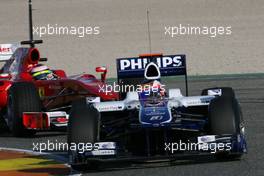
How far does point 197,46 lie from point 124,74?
17906 millimetres

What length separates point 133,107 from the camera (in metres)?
11.8

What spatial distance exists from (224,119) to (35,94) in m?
4.62

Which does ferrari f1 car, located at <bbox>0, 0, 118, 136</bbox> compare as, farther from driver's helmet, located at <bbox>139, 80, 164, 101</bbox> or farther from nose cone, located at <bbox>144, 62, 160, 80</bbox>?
driver's helmet, located at <bbox>139, 80, 164, 101</bbox>

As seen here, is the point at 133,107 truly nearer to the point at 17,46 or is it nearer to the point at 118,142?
the point at 118,142

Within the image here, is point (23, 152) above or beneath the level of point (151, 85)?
beneath

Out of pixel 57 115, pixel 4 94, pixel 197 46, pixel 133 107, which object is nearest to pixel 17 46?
pixel 4 94

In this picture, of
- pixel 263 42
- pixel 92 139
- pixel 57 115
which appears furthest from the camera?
pixel 263 42

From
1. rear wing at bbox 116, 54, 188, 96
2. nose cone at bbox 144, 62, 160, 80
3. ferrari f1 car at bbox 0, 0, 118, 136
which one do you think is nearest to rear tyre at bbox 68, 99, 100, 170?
nose cone at bbox 144, 62, 160, 80

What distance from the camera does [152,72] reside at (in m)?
12.5

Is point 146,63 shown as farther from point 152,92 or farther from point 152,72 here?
point 152,92

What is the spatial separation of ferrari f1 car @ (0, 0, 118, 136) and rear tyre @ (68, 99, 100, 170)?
121 inches

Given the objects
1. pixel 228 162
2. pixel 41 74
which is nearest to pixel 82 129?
pixel 228 162

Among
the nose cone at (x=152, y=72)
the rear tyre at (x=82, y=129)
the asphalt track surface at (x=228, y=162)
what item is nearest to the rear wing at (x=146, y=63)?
the nose cone at (x=152, y=72)

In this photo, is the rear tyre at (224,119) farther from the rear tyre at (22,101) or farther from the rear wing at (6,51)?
the rear wing at (6,51)
